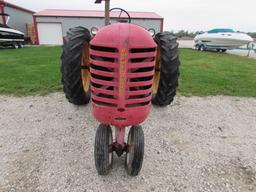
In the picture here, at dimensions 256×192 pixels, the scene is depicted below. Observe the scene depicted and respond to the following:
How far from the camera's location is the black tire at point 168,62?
8.53 ft

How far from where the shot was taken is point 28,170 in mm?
2156

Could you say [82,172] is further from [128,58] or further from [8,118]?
[8,118]

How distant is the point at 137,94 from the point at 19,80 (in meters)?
4.28

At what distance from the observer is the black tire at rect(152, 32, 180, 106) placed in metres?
2.60

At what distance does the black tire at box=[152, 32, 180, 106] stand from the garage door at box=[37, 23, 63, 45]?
1854cm

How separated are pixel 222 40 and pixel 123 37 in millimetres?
14912

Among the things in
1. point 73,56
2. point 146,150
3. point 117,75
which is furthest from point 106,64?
point 146,150

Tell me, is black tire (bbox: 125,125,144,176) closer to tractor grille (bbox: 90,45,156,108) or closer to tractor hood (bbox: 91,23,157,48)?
tractor grille (bbox: 90,45,156,108)

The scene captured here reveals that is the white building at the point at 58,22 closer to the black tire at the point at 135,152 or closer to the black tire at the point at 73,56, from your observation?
the black tire at the point at 73,56

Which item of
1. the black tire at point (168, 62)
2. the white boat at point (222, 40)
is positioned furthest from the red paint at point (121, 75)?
the white boat at point (222, 40)

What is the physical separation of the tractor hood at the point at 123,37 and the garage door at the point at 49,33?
1933 centimetres

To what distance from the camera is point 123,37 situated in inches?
64.3

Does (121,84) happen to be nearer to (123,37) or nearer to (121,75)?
(121,75)

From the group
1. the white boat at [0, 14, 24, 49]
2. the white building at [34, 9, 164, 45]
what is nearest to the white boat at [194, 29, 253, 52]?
the white building at [34, 9, 164, 45]
